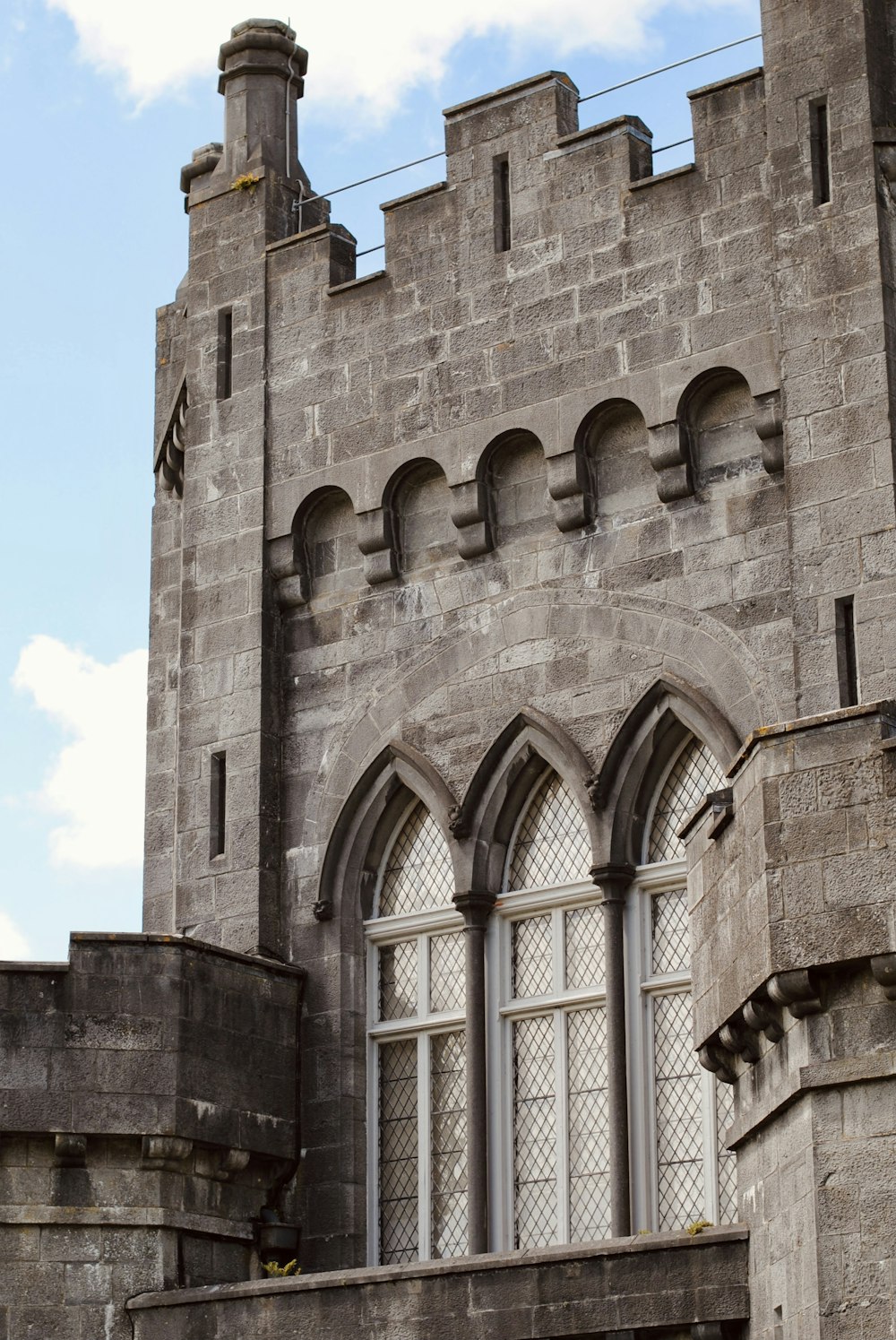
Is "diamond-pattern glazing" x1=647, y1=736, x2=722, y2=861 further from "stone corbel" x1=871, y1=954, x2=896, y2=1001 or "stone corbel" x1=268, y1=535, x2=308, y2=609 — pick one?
"stone corbel" x1=871, y1=954, x2=896, y2=1001

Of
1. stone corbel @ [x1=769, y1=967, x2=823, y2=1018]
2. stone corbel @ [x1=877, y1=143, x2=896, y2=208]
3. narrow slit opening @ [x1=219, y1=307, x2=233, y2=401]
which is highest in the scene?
narrow slit opening @ [x1=219, y1=307, x2=233, y2=401]

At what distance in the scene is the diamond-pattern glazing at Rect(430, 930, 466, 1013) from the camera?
19.4 m

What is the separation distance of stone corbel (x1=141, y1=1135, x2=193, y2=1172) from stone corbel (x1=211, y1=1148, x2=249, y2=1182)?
505 mm

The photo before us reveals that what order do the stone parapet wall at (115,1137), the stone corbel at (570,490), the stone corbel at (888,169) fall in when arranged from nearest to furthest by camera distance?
the stone parapet wall at (115,1137)
the stone corbel at (888,169)
the stone corbel at (570,490)

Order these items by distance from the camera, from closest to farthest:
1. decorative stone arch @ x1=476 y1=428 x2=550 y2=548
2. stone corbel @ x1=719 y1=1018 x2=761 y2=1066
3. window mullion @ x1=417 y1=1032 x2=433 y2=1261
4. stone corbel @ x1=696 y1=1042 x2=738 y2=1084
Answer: stone corbel @ x1=719 y1=1018 x2=761 y2=1066 < stone corbel @ x1=696 y1=1042 x2=738 y2=1084 < window mullion @ x1=417 y1=1032 x2=433 y2=1261 < decorative stone arch @ x1=476 y1=428 x2=550 y2=548

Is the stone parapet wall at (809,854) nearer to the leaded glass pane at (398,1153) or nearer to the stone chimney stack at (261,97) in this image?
the leaded glass pane at (398,1153)

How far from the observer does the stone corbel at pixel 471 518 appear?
19.8 m

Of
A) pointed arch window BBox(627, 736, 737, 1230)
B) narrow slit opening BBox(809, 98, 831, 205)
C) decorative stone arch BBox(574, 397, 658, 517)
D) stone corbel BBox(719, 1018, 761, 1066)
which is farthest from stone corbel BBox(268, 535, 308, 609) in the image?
stone corbel BBox(719, 1018, 761, 1066)

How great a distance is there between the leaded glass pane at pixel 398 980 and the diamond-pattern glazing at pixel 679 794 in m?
2.26

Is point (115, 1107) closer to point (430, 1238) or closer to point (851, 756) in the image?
point (430, 1238)

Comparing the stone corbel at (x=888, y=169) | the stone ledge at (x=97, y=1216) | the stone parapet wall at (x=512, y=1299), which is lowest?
the stone parapet wall at (x=512, y=1299)

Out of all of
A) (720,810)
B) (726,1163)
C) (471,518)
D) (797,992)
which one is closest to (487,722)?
(471,518)

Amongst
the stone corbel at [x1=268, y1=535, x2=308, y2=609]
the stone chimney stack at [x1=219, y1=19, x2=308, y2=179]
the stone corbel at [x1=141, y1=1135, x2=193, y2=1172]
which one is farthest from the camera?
the stone chimney stack at [x1=219, y1=19, x2=308, y2=179]

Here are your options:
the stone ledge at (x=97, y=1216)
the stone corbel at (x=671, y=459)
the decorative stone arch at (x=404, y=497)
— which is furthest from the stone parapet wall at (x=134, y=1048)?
the stone corbel at (x=671, y=459)
